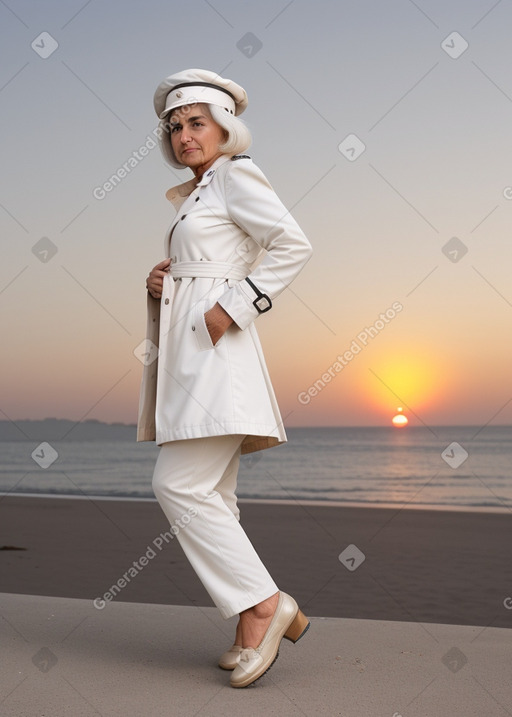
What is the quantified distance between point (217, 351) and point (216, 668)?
1148mm

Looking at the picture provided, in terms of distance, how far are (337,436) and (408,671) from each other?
129 ft

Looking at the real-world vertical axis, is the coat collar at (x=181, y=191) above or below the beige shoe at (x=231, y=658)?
above

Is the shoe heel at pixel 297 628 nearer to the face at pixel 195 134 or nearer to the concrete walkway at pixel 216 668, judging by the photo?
the concrete walkway at pixel 216 668

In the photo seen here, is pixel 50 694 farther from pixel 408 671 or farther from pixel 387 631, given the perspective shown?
pixel 387 631

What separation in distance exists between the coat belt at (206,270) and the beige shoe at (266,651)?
1.15 metres

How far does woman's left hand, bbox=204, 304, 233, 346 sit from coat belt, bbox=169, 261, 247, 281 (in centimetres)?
19

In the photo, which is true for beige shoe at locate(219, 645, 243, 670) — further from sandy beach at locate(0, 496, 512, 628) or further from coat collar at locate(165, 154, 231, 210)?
sandy beach at locate(0, 496, 512, 628)

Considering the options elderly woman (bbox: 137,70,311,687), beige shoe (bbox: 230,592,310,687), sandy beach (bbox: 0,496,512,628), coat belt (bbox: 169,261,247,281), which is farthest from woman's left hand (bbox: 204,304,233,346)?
sandy beach (bbox: 0,496,512,628)

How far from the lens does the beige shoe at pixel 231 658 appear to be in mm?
3021

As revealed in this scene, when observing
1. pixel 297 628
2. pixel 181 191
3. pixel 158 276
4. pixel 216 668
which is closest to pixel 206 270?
pixel 158 276

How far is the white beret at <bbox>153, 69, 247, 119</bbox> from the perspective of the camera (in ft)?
10.1

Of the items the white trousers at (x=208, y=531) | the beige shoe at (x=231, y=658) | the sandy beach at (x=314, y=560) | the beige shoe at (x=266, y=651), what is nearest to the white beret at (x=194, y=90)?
the white trousers at (x=208, y=531)

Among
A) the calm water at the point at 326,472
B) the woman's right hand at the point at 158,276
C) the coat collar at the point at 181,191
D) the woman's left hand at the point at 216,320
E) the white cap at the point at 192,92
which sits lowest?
the calm water at the point at 326,472

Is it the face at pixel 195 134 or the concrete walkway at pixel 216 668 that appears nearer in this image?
→ the concrete walkway at pixel 216 668
